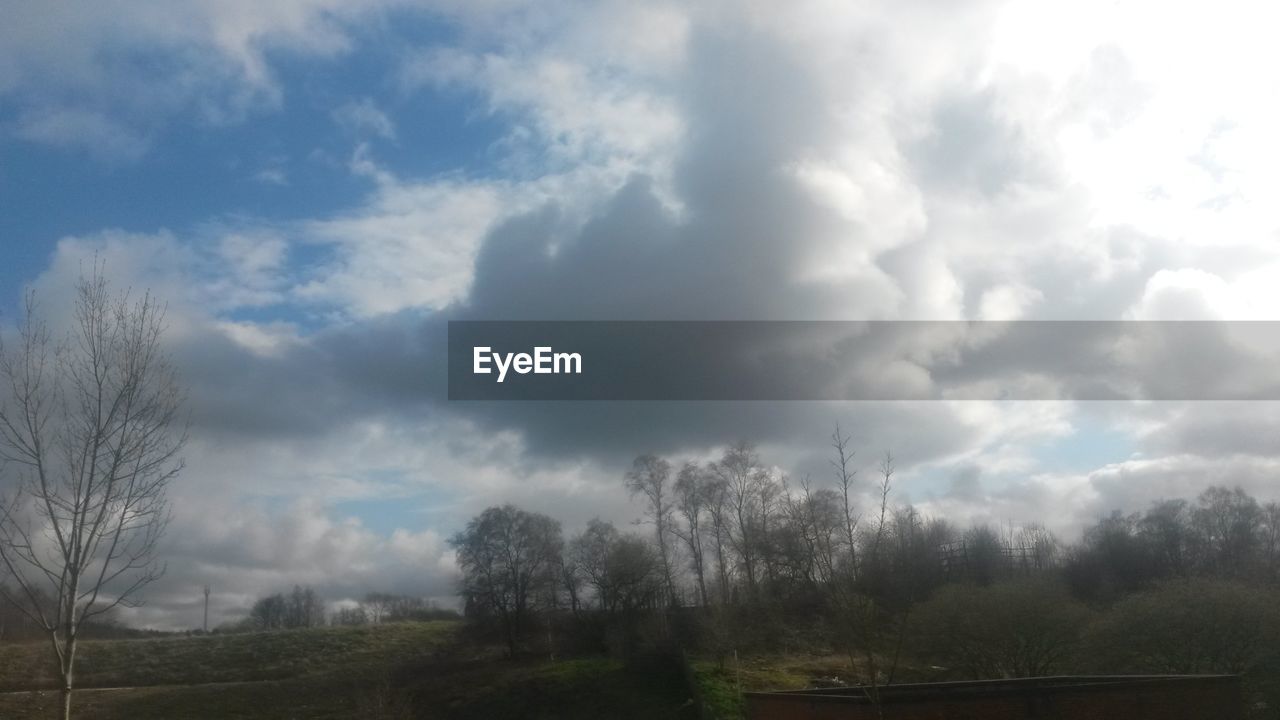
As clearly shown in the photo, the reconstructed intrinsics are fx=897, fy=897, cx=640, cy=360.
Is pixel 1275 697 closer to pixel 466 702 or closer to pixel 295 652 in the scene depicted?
pixel 466 702

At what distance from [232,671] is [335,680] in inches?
442

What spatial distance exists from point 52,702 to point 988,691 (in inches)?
1647

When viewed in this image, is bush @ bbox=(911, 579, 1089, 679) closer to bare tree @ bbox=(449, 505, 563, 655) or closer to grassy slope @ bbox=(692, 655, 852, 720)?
grassy slope @ bbox=(692, 655, 852, 720)

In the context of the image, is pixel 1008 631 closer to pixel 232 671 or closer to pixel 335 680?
pixel 335 680

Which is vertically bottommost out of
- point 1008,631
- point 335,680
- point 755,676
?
point 335,680

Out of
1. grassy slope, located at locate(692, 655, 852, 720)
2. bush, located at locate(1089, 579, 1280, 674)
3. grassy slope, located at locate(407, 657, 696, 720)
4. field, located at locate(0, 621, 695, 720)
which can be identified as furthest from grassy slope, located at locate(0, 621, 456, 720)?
bush, located at locate(1089, 579, 1280, 674)

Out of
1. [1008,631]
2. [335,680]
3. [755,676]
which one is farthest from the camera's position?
[335,680]

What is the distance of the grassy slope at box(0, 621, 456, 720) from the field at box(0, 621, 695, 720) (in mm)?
109

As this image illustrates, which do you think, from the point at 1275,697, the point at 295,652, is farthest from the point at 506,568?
the point at 1275,697

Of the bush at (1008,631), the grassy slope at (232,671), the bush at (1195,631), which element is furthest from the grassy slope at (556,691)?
the bush at (1195,631)

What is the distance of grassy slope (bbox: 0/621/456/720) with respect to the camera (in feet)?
151

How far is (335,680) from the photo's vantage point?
52688mm

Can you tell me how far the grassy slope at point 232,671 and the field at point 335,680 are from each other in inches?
4.3

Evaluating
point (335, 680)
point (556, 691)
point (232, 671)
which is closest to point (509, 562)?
point (556, 691)
